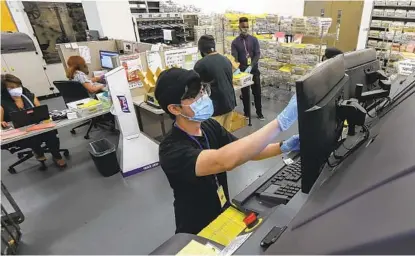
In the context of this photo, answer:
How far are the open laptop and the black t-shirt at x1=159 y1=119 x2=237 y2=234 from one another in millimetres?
2115

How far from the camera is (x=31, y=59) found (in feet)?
16.6

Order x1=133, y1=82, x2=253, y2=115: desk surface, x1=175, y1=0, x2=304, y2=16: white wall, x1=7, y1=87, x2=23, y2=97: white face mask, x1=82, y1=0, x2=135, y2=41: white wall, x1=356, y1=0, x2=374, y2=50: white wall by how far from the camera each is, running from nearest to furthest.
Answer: x1=133, y1=82, x2=253, y2=115: desk surface, x1=7, y1=87, x2=23, y2=97: white face mask, x1=82, y1=0, x2=135, y2=41: white wall, x1=356, y1=0, x2=374, y2=50: white wall, x1=175, y1=0, x2=304, y2=16: white wall

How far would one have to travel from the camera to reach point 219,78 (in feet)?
9.55

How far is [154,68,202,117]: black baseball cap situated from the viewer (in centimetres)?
103

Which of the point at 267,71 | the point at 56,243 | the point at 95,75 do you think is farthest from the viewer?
the point at 267,71

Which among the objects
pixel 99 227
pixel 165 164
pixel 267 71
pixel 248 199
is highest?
pixel 165 164

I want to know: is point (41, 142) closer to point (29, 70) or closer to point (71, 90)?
point (71, 90)

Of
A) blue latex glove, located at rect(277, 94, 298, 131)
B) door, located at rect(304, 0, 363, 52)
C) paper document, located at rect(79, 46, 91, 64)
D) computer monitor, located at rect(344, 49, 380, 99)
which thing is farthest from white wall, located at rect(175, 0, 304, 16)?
blue latex glove, located at rect(277, 94, 298, 131)

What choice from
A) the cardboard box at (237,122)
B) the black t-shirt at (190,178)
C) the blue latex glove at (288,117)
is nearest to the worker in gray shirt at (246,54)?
the cardboard box at (237,122)

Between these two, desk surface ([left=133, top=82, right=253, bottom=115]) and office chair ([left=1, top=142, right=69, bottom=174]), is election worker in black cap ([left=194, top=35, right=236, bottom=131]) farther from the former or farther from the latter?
office chair ([left=1, top=142, right=69, bottom=174])

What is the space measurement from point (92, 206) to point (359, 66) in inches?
98.6

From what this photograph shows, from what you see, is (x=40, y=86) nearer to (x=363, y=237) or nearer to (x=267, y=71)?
(x=267, y=71)

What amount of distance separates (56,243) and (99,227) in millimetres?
342

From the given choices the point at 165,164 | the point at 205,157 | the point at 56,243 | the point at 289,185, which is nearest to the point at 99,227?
the point at 56,243
